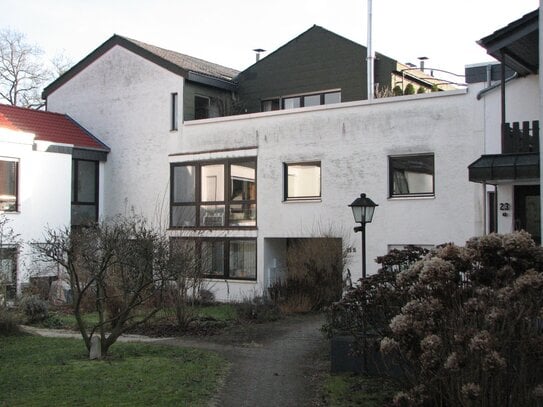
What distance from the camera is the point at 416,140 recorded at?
18.5 m

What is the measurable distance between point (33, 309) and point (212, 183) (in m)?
8.24

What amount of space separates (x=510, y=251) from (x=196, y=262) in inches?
384

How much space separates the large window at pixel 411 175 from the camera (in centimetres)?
1847

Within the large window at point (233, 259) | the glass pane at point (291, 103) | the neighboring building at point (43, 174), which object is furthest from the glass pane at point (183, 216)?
the glass pane at point (291, 103)

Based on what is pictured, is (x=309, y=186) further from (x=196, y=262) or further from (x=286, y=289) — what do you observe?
(x=196, y=262)

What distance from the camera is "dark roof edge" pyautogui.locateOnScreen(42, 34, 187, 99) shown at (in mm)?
23688

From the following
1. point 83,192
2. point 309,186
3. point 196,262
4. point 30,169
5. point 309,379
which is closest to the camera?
point 309,379

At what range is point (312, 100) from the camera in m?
25.7

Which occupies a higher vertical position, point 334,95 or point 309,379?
point 334,95

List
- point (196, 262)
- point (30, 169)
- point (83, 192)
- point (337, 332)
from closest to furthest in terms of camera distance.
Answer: point (337, 332)
point (196, 262)
point (30, 169)
point (83, 192)

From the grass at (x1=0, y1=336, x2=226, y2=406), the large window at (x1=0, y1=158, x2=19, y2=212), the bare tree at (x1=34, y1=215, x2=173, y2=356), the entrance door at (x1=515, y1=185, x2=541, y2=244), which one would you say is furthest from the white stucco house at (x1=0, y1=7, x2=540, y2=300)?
the grass at (x1=0, y1=336, x2=226, y2=406)

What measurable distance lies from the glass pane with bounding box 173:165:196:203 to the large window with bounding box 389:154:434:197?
24.6 ft

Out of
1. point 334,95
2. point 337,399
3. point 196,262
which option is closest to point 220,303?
point 196,262

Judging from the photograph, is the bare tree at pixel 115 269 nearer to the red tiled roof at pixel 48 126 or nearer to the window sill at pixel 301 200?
the window sill at pixel 301 200
